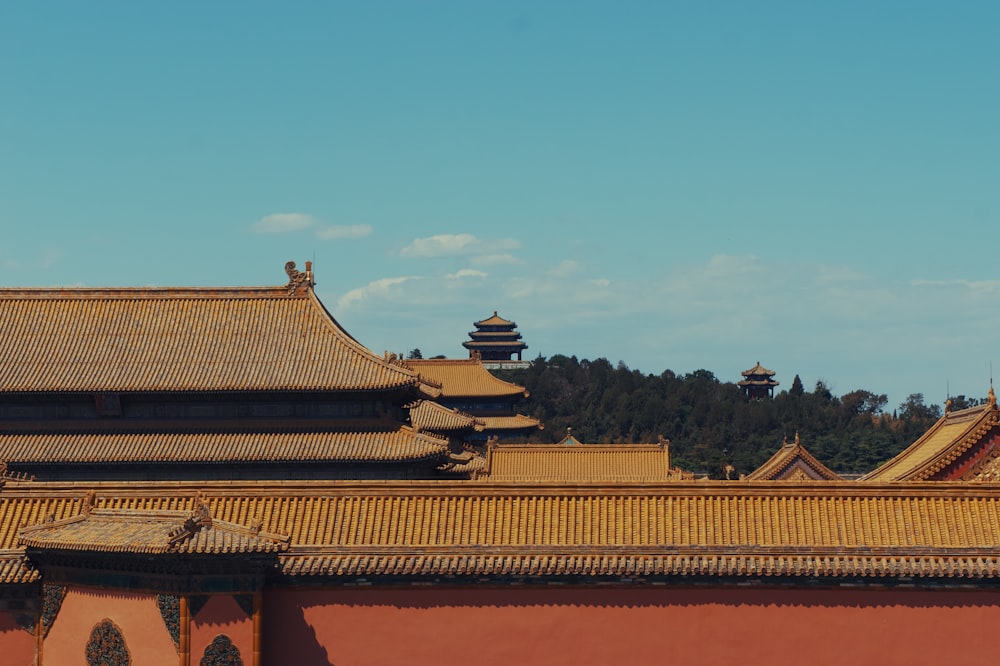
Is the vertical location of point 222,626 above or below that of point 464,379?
below

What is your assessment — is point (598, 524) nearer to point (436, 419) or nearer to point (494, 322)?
point (436, 419)

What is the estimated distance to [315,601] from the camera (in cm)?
2372

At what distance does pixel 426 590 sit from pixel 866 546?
287 inches

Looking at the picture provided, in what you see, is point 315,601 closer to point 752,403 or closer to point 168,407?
point 168,407

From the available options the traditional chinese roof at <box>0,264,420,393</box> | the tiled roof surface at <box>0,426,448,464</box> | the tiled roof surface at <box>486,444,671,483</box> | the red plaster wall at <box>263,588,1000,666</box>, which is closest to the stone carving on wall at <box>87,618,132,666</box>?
the red plaster wall at <box>263,588,1000,666</box>

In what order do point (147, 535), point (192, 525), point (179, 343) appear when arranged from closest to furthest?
point (192, 525) → point (147, 535) → point (179, 343)

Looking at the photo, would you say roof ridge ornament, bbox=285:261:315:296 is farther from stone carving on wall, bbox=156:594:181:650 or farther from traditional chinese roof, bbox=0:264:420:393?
stone carving on wall, bbox=156:594:181:650

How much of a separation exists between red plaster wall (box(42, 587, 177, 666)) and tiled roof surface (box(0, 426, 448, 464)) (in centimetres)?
1445

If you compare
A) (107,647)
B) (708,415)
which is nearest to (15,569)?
(107,647)

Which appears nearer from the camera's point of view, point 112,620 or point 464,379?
point 112,620

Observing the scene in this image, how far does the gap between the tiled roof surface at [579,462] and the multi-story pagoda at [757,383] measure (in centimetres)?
6743

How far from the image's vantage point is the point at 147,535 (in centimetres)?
2247

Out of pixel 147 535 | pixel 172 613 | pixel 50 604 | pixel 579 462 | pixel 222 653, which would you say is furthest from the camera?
pixel 579 462

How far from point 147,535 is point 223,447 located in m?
16.4
